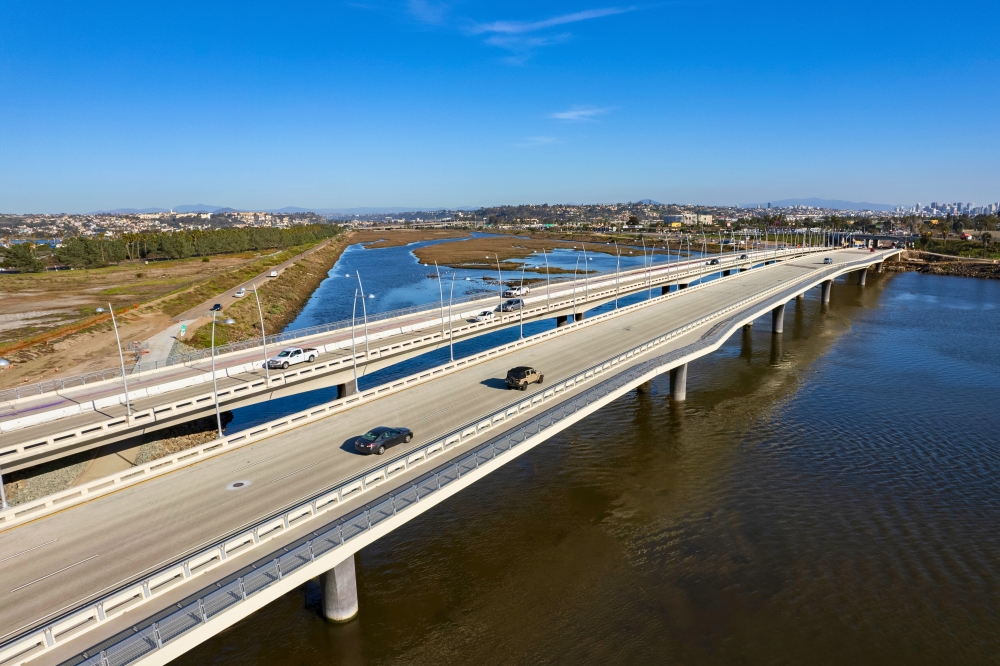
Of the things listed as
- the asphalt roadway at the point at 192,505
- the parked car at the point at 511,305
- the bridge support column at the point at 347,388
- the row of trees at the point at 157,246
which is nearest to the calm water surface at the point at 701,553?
the asphalt roadway at the point at 192,505

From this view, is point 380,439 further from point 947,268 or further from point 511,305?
point 947,268

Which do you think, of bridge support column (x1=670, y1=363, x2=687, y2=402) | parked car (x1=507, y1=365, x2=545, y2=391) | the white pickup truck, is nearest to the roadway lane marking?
parked car (x1=507, y1=365, x2=545, y2=391)

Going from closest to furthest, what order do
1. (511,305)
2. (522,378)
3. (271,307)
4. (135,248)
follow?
(522,378) → (511,305) → (271,307) → (135,248)

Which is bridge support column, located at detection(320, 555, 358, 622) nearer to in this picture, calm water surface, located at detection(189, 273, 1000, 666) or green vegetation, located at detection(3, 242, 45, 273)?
calm water surface, located at detection(189, 273, 1000, 666)

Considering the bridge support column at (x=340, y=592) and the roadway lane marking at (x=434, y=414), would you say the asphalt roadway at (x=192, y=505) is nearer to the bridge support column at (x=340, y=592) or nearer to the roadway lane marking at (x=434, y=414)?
the roadway lane marking at (x=434, y=414)

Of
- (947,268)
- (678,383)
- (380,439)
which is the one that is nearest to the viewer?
(380,439)

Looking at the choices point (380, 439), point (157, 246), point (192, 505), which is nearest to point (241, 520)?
point (192, 505)
